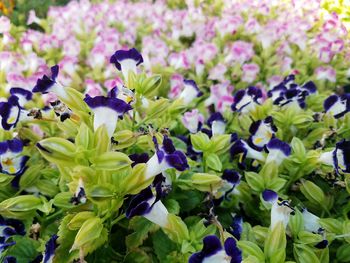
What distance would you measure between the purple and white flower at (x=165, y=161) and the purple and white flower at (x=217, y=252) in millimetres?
150

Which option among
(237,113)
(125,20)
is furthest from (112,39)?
(237,113)

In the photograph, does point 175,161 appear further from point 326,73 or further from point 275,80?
point 326,73

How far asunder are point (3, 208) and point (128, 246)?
0.29 meters

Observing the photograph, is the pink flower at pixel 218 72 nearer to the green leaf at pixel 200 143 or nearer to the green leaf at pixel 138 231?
the green leaf at pixel 200 143

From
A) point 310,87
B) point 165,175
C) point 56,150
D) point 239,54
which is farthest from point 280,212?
point 239,54

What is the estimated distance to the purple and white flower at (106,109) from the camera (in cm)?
90

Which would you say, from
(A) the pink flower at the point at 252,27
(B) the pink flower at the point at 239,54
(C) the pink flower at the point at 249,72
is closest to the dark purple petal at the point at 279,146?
(C) the pink flower at the point at 249,72

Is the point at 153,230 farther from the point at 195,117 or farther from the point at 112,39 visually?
the point at 112,39

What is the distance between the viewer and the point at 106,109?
2.99ft

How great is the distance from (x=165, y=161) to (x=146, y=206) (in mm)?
102

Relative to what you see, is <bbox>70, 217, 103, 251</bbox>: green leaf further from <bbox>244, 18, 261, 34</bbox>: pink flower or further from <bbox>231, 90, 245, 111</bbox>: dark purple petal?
<bbox>244, 18, 261, 34</bbox>: pink flower

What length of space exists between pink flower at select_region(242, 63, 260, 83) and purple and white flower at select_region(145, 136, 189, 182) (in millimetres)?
1314

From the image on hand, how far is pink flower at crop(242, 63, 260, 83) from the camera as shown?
2.12 m

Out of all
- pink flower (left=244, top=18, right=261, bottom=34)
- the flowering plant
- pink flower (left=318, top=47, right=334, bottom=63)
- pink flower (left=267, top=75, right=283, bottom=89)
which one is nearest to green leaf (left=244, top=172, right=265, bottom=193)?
the flowering plant
